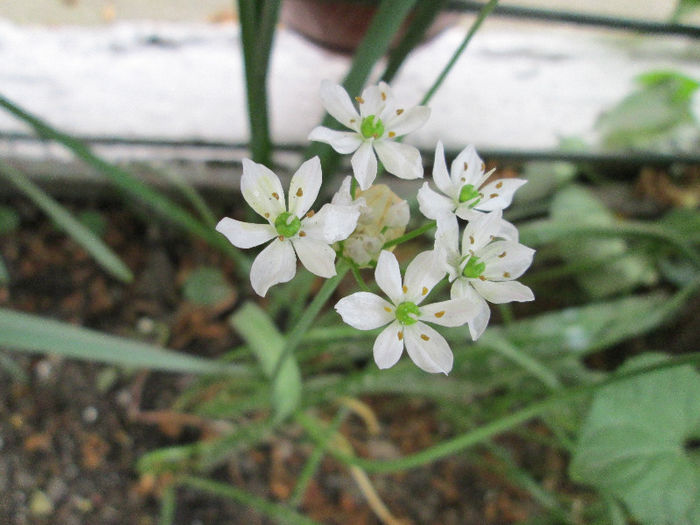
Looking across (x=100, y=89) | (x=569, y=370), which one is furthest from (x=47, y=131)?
(x=569, y=370)

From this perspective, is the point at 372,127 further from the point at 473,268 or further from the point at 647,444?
the point at 647,444

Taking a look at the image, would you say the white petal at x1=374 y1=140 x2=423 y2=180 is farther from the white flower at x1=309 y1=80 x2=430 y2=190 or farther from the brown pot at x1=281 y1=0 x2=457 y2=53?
the brown pot at x1=281 y1=0 x2=457 y2=53

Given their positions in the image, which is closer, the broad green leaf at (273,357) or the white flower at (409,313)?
the white flower at (409,313)

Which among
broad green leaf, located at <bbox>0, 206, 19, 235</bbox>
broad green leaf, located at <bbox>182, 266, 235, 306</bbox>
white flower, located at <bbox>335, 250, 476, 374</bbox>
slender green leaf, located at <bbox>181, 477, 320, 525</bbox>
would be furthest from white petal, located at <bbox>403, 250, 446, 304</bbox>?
broad green leaf, located at <bbox>0, 206, 19, 235</bbox>

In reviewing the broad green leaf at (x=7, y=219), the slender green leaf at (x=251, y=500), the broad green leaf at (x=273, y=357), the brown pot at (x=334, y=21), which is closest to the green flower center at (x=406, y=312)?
the broad green leaf at (x=273, y=357)

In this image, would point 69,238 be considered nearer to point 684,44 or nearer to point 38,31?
point 38,31

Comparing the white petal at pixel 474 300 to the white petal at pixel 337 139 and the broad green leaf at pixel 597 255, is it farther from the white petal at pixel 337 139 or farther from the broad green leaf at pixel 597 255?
the broad green leaf at pixel 597 255
